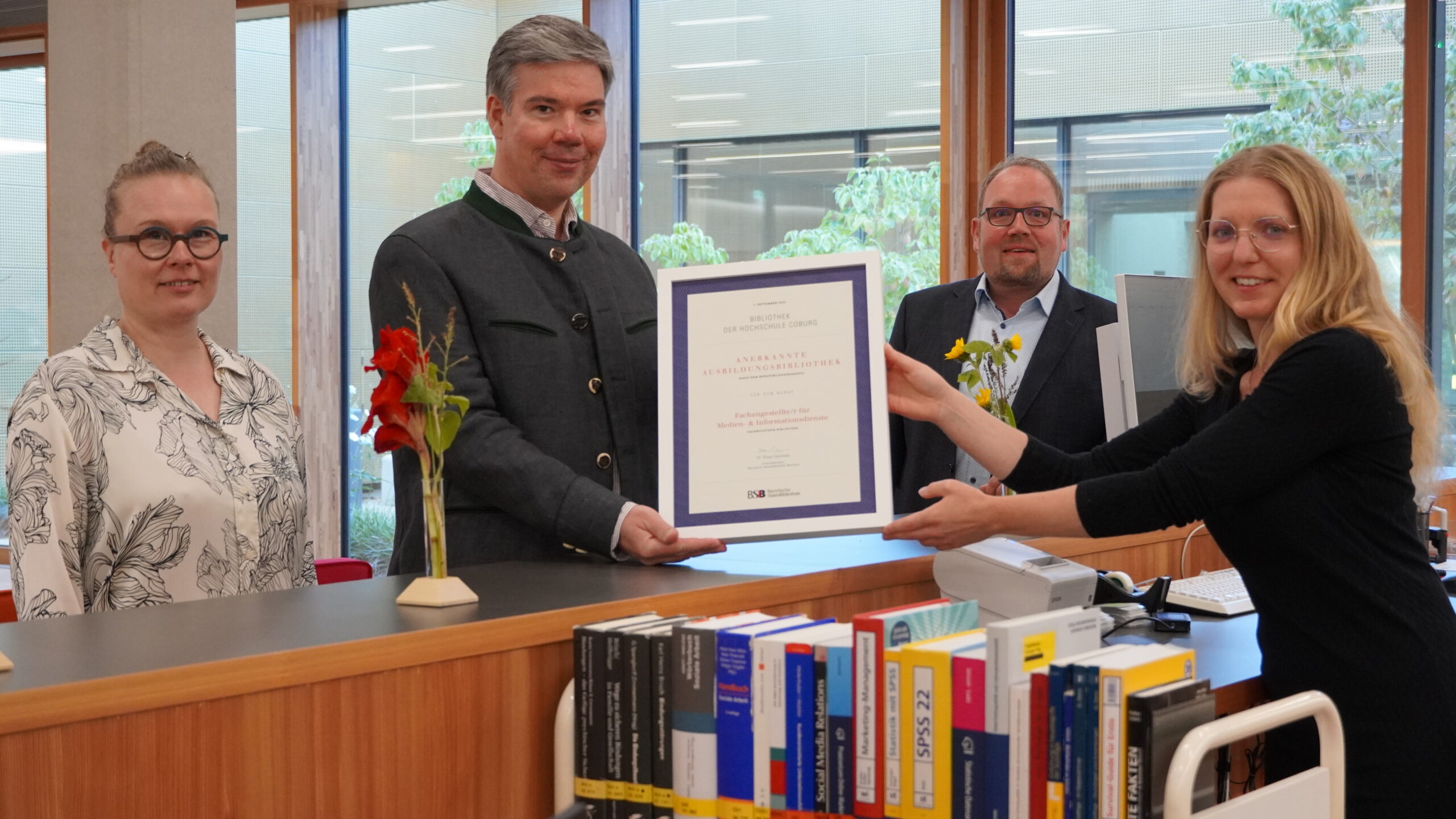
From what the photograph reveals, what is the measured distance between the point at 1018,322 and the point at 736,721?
2.20 metres

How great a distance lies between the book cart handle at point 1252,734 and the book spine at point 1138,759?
1.0 inches

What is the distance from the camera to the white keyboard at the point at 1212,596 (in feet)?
8.94

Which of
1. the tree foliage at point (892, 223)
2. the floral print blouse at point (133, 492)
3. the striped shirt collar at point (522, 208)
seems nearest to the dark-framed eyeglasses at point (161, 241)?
the floral print blouse at point (133, 492)

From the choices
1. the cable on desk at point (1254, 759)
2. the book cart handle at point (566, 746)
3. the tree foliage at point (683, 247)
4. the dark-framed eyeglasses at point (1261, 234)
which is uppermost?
the tree foliage at point (683, 247)

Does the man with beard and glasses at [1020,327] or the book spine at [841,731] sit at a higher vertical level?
the man with beard and glasses at [1020,327]

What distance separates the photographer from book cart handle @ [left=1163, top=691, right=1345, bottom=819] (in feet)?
5.00

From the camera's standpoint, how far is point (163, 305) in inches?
95.6

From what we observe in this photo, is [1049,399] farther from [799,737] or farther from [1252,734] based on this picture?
[799,737]

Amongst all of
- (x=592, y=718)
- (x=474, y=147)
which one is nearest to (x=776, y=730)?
(x=592, y=718)

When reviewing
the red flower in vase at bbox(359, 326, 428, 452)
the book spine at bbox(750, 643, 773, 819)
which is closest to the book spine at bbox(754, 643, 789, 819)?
the book spine at bbox(750, 643, 773, 819)

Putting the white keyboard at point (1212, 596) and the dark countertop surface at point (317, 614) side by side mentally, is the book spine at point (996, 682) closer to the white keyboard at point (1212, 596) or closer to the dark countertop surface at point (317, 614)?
the dark countertop surface at point (317, 614)

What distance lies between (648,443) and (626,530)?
1.20 feet

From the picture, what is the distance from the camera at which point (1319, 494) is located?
2.01m

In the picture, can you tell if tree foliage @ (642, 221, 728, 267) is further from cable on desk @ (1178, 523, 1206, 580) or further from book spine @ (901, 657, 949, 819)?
book spine @ (901, 657, 949, 819)
